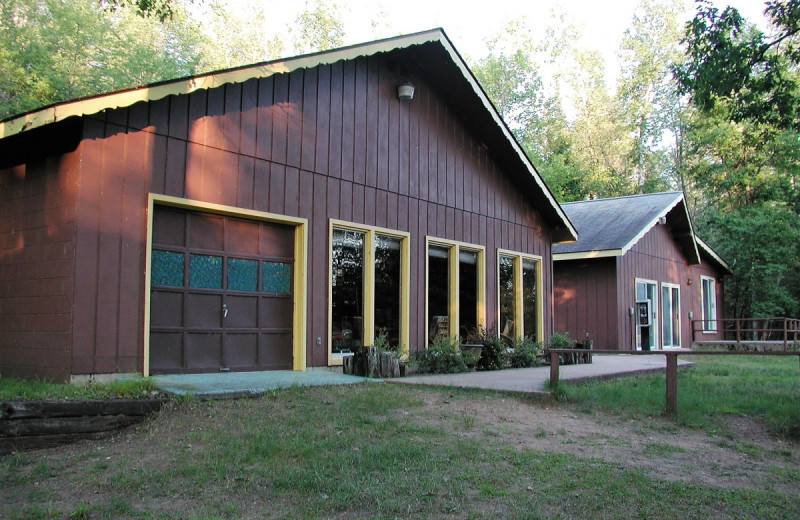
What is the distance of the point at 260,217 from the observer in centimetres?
897

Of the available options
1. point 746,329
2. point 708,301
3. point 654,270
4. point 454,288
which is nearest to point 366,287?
point 454,288

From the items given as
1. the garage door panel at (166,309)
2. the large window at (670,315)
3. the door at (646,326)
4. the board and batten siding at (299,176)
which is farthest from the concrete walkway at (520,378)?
the large window at (670,315)

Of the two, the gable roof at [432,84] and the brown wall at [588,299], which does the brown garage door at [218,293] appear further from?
the brown wall at [588,299]

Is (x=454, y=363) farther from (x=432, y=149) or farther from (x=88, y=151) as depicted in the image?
(x=88, y=151)

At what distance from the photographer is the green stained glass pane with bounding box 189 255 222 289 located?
8.28m

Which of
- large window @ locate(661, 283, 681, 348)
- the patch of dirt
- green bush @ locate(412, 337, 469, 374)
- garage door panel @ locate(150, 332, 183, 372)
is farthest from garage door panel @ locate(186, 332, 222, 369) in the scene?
large window @ locate(661, 283, 681, 348)

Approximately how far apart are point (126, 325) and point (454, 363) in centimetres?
545

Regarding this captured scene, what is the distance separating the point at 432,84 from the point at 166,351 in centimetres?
712

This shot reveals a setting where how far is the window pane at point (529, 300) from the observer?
14.3 metres

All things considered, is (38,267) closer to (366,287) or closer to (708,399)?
(366,287)

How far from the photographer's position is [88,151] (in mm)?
7090

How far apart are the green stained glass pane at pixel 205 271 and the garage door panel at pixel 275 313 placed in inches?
31.4

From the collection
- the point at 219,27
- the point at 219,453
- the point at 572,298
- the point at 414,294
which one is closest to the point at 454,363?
the point at 414,294

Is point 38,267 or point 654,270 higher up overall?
point 654,270
